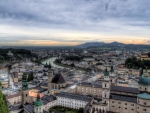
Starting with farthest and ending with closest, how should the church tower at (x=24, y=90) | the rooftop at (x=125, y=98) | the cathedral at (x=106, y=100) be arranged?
1. the church tower at (x=24, y=90)
2. the rooftop at (x=125, y=98)
3. the cathedral at (x=106, y=100)

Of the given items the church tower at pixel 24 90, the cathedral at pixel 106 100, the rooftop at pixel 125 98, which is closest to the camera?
the cathedral at pixel 106 100

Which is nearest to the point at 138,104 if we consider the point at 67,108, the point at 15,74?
the point at 67,108

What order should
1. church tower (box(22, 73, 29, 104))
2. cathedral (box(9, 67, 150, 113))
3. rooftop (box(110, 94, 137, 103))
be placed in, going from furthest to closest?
church tower (box(22, 73, 29, 104))
rooftop (box(110, 94, 137, 103))
cathedral (box(9, 67, 150, 113))

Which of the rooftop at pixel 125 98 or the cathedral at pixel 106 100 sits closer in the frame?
the cathedral at pixel 106 100

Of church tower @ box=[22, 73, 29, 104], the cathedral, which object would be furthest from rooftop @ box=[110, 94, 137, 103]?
church tower @ box=[22, 73, 29, 104]

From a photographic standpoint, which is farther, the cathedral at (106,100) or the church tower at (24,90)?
the church tower at (24,90)

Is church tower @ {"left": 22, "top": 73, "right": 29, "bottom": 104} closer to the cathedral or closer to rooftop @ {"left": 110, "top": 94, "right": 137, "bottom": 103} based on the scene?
the cathedral

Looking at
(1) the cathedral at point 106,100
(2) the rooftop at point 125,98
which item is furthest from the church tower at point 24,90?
(2) the rooftop at point 125,98

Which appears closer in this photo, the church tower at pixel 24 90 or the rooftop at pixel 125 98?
the rooftop at pixel 125 98

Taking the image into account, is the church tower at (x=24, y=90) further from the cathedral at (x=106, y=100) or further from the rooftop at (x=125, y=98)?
the rooftop at (x=125, y=98)

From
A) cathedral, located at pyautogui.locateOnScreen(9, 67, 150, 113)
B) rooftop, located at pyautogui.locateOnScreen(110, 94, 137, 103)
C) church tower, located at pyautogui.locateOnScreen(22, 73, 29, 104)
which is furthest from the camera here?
church tower, located at pyautogui.locateOnScreen(22, 73, 29, 104)

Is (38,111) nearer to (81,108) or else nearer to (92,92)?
(81,108)
